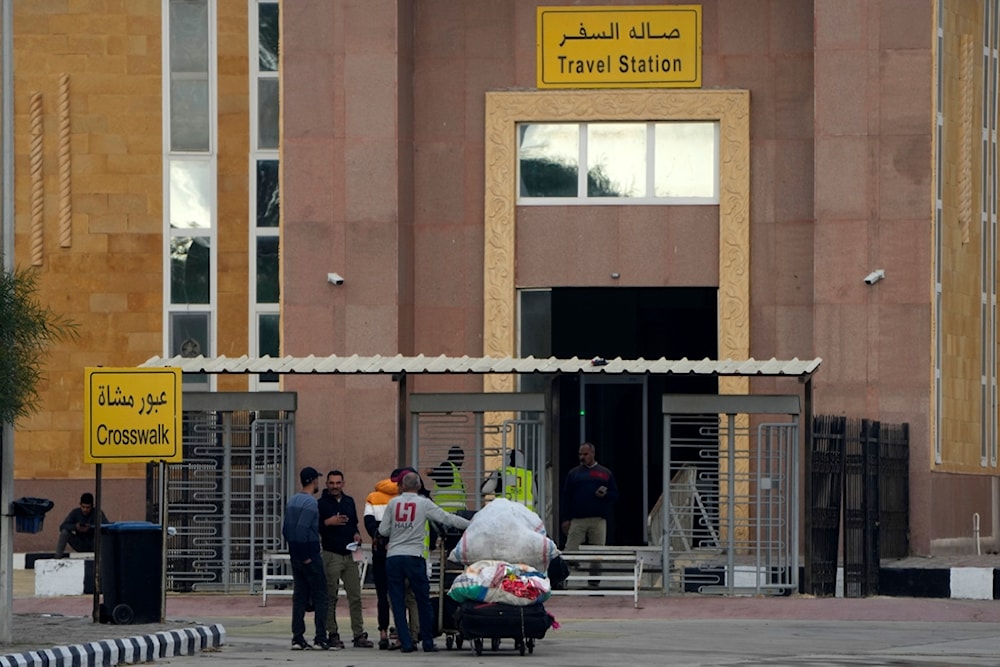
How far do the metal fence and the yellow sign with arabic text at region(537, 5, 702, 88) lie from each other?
21.7 ft

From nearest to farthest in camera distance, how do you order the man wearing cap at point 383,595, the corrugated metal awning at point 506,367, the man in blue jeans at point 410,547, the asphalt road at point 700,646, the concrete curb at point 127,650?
the concrete curb at point 127,650, the asphalt road at point 700,646, the man in blue jeans at point 410,547, the man wearing cap at point 383,595, the corrugated metal awning at point 506,367

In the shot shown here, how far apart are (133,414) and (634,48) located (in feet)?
42.0

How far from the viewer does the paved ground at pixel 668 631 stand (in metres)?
17.5

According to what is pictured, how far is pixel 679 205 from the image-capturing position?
30938 millimetres

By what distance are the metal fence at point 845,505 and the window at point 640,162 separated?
18.2ft

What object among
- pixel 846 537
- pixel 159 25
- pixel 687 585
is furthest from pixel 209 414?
pixel 159 25

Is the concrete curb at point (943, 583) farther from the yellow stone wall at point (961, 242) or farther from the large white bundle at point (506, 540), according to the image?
the large white bundle at point (506, 540)

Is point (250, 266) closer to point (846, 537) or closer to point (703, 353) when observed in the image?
point (703, 353)

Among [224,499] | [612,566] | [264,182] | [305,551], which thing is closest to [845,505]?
[612,566]

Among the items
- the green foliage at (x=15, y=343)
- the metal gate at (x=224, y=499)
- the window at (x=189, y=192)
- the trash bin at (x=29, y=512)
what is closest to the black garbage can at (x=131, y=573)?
the trash bin at (x=29, y=512)

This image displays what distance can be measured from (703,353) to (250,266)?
25.5 feet

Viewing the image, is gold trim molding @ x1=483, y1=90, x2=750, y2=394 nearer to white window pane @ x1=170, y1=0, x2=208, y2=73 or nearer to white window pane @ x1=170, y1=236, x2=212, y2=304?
white window pane @ x1=170, y1=236, x2=212, y2=304

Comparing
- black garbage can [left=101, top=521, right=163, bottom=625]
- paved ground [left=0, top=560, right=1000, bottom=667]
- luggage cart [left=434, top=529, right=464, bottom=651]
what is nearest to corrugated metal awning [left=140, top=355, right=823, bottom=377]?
paved ground [left=0, top=560, right=1000, bottom=667]

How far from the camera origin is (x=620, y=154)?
31.0 metres
